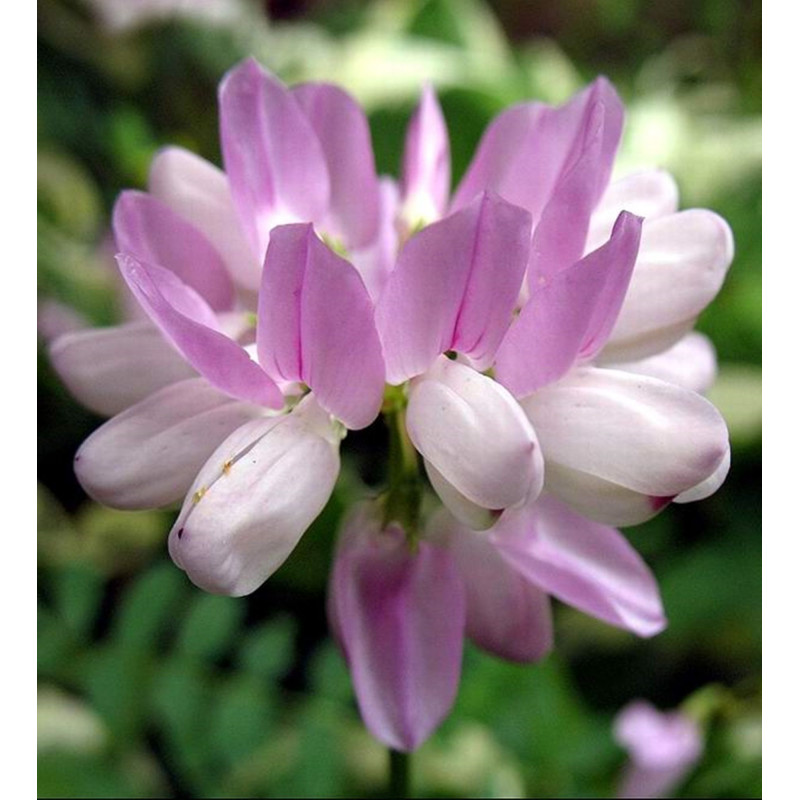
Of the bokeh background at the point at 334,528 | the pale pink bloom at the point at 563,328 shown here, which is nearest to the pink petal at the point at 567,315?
the pale pink bloom at the point at 563,328

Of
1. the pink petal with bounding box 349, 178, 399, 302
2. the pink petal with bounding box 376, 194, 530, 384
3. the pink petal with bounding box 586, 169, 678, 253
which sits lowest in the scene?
the pink petal with bounding box 376, 194, 530, 384

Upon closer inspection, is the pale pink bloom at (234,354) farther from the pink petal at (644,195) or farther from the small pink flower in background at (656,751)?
the small pink flower in background at (656,751)

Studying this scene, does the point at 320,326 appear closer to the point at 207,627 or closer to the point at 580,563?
the point at 580,563

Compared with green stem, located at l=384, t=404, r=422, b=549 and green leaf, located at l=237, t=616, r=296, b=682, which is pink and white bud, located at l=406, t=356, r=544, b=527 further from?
green leaf, located at l=237, t=616, r=296, b=682

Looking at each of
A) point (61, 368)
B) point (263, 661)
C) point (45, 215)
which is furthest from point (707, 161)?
point (61, 368)

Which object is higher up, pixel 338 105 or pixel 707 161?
pixel 707 161

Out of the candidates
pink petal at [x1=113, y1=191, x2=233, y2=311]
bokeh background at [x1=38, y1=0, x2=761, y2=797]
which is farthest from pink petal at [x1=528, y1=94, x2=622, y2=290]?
bokeh background at [x1=38, y1=0, x2=761, y2=797]
